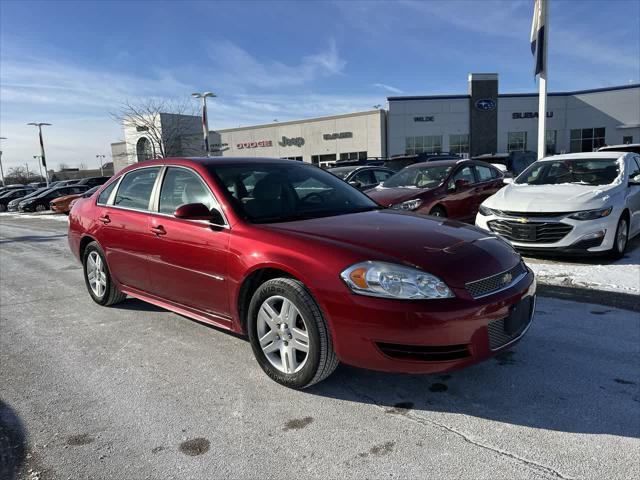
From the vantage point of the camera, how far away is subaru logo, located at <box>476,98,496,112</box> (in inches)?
1815

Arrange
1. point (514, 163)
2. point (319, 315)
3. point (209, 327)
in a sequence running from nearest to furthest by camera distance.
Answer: point (319, 315) → point (209, 327) → point (514, 163)

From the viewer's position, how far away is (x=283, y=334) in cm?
308

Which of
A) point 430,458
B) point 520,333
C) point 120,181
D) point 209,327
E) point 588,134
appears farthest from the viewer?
point 588,134

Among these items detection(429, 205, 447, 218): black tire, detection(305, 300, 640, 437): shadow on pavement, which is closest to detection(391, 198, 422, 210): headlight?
detection(429, 205, 447, 218): black tire

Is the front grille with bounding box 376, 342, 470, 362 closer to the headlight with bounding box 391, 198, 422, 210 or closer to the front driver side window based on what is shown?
the front driver side window

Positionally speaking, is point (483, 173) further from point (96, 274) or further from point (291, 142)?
point (291, 142)

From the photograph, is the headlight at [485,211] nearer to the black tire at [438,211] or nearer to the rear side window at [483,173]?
the black tire at [438,211]

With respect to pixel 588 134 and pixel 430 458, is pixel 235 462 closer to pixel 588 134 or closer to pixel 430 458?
pixel 430 458

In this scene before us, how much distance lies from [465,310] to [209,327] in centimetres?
257

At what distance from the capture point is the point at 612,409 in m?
2.77

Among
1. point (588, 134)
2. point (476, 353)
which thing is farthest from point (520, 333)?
point (588, 134)

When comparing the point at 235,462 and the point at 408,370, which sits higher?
the point at 408,370

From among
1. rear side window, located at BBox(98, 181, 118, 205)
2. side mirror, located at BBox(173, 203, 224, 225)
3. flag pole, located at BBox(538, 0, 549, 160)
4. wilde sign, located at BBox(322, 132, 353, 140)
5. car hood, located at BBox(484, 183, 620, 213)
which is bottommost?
car hood, located at BBox(484, 183, 620, 213)

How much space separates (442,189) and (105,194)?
18.6ft
